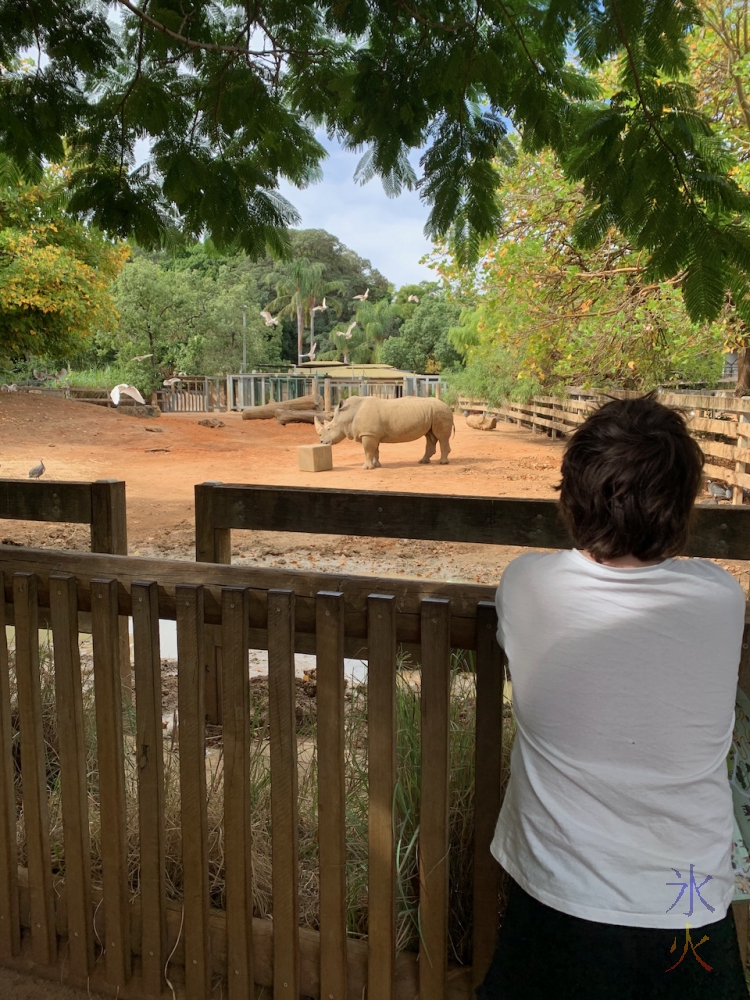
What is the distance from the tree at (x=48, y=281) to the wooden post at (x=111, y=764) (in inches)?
584

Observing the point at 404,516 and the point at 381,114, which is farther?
the point at 381,114

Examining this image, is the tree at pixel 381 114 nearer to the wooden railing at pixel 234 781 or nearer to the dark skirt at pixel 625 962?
the wooden railing at pixel 234 781

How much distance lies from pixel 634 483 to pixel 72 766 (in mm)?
1381

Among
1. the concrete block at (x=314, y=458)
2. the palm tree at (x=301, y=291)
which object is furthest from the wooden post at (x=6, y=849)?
the palm tree at (x=301, y=291)

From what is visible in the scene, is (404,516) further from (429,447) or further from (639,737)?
(429,447)

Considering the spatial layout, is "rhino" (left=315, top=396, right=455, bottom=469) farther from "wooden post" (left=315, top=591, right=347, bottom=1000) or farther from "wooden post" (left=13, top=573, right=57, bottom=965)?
"wooden post" (left=315, top=591, right=347, bottom=1000)

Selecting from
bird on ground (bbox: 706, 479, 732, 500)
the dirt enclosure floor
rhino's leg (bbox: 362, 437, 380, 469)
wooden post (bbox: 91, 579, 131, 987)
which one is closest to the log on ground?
Answer: the dirt enclosure floor

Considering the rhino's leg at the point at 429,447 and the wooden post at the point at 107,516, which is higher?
the wooden post at the point at 107,516

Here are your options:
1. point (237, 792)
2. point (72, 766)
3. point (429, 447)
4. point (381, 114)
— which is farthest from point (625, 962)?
point (429, 447)

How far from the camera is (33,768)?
183cm

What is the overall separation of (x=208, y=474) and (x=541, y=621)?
563 inches

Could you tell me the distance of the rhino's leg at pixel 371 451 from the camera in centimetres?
1520

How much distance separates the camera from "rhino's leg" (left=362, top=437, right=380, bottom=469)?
1520cm

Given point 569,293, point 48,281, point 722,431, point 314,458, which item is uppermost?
point 48,281
